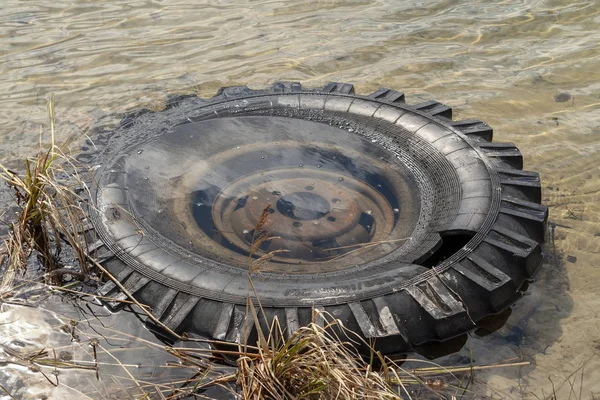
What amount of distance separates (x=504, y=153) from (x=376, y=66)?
2641 mm

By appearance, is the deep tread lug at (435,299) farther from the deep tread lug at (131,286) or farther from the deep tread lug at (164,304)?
the deep tread lug at (131,286)

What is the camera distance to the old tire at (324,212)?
10.7 feet

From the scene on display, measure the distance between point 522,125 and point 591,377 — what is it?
2773 millimetres

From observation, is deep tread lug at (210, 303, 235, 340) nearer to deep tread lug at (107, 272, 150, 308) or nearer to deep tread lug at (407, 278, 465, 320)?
deep tread lug at (107, 272, 150, 308)

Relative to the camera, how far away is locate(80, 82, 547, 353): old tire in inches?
129

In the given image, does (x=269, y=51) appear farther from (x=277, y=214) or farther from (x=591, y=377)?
(x=591, y=377)

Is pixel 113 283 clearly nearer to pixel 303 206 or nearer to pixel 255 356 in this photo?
pixel 255 356

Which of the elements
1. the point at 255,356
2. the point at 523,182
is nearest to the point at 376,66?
the point at 523,182

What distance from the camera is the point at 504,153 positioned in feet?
14.0

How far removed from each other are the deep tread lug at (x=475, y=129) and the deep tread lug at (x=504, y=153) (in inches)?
5.3

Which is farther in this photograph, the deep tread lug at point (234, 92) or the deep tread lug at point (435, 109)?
the deep tread lug at point (234, 92)

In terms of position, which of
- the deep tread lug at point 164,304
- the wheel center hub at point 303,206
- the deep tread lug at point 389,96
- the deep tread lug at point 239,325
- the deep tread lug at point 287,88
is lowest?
the wheel center hub at point 303,206

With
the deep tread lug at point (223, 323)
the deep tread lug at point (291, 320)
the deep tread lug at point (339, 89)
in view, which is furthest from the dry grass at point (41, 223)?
the deep tread lug at point (339, 89)

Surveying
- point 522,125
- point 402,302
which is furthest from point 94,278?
point 522,125
